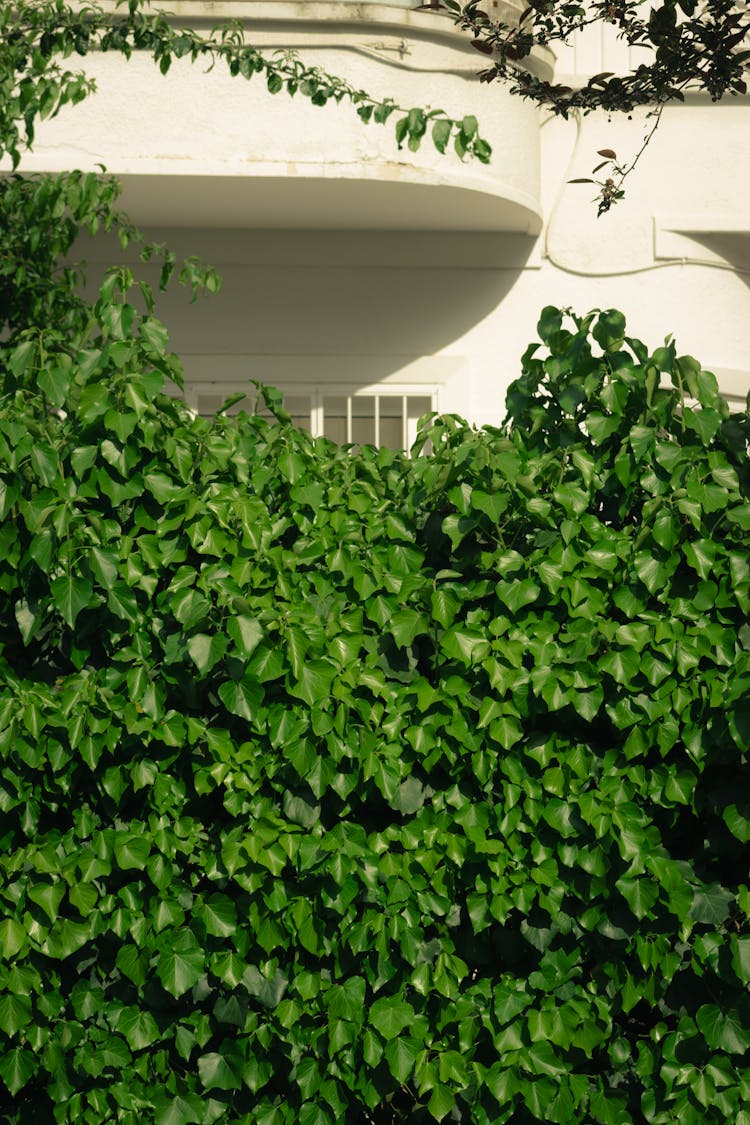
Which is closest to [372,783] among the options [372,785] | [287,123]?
[372,785]

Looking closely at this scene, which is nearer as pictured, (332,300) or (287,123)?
(287,123)

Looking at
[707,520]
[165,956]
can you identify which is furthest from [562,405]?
[165,956]

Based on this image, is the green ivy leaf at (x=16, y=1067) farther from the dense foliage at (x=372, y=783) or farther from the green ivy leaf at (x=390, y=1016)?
the green ivy leaf at (x=390, y=1016)

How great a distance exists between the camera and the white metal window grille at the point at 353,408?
880cm

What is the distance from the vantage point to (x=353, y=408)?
887 centimetres

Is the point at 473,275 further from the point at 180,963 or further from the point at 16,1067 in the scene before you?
the point at 16,1067

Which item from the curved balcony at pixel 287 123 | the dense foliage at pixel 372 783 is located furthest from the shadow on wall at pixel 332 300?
the dense foliage at pixel 372 783

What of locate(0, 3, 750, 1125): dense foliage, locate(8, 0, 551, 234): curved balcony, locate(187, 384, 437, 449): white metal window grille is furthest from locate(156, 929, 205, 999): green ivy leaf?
locate(187, 384, 437, 449): white metal window grille

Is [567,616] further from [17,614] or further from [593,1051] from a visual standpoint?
[17,614]

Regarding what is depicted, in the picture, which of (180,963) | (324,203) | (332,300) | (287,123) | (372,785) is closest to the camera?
(180,963)

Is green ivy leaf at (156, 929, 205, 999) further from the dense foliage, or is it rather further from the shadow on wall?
the shadow on wall

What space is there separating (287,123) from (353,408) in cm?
195

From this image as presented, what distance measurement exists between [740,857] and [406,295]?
235 inches

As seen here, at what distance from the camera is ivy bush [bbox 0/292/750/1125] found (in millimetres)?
3234
